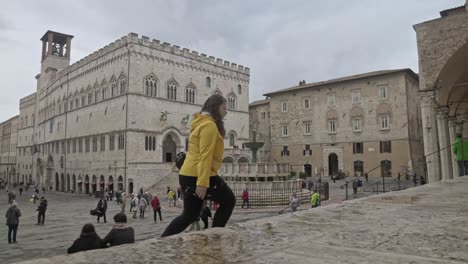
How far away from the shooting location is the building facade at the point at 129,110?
33.2 meters

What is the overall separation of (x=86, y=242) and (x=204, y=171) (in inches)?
108

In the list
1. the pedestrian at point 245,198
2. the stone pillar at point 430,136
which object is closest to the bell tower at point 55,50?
the pedestrian at point 245,198

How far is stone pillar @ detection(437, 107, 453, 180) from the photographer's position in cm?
1235

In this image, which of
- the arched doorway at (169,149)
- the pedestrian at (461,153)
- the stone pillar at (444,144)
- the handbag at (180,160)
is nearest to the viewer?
the handbag at (180,160)

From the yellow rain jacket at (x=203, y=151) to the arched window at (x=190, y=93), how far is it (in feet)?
116

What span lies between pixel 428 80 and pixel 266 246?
11.9 m

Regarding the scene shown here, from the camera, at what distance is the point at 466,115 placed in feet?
58.7

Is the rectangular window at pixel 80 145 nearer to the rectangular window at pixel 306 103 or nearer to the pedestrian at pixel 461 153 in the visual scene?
the rectangular window at pixel 306 103

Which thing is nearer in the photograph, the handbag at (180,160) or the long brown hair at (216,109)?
the long brown hair at (216,109)

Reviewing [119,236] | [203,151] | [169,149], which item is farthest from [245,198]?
[169,149]

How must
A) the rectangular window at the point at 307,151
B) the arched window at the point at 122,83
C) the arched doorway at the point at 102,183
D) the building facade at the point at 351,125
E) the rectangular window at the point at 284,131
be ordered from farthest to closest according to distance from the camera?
the rectangular window at the point at 284,131, the rectangular window at the point at 307,151, the building facade at the point at 351,125, the arched doorway at the point at 102,183, the arched window at the point at 122,83

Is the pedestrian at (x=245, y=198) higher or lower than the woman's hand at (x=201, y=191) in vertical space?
lower

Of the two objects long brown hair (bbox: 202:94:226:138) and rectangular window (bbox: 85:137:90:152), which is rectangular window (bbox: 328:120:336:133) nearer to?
rectangular window (bbox: 85:137:90:152)

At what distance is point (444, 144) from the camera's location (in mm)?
12750
